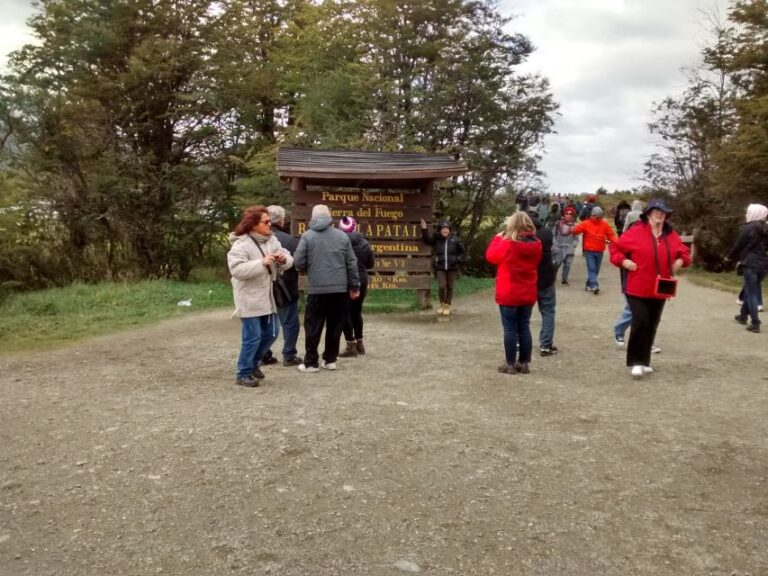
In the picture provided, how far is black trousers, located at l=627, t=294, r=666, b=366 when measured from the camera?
670cm

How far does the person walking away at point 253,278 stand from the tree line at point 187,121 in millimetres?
8633

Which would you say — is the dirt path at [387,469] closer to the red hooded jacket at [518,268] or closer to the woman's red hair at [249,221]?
the red hooded jacket at [518,268]

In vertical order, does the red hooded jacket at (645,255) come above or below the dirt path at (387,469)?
above

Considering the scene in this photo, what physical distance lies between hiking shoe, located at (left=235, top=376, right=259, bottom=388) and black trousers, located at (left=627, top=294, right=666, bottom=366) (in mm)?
3888

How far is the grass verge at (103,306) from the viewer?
380 inches

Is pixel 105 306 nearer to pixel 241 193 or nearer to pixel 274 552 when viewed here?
pixel 241 193

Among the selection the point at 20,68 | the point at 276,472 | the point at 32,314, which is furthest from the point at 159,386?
the point at 20,68

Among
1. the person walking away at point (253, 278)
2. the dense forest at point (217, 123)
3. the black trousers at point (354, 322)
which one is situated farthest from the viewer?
the dense forest at point (217, 123)

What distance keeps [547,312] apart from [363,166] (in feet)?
13.9

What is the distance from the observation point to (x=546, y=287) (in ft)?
25.6

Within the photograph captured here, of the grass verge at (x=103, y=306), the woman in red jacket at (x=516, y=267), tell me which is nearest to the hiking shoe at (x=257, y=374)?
the woman in red jacket at (x=516, y=267)

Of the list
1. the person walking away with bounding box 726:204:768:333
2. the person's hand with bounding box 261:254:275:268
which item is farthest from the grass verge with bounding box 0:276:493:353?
the person walking away with bounding box 726:204:768:333

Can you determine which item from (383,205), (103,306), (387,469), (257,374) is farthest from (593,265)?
(387,469)

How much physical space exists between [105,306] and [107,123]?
261 inches
